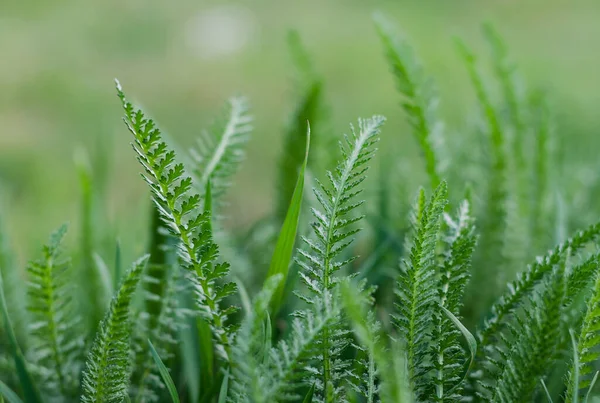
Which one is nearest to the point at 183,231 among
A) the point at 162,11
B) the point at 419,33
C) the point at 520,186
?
the point at 520,186

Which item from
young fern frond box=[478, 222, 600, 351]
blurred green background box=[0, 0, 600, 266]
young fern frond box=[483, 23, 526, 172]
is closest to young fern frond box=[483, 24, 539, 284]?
young fern frond box=[483, 23, 526, 172]

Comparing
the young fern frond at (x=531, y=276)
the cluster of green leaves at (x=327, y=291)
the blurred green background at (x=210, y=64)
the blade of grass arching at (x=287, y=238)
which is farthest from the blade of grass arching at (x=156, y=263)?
the blurred green background at (x=210, y=64)

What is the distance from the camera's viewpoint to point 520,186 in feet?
1.95

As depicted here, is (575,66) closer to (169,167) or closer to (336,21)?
(336,21)

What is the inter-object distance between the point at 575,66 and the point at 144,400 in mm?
1837

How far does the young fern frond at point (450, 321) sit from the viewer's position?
35cm

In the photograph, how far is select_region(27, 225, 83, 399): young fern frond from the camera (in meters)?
0.40

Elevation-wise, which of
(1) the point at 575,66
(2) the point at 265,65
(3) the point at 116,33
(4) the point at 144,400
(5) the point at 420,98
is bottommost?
(4) the point at 144,400

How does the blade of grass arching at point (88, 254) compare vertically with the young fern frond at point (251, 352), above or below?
above

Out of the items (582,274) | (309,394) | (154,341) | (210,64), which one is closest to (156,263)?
(154,341)

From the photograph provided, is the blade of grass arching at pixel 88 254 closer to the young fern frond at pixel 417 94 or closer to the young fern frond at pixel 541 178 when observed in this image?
the young fern frond at pixel 417 94

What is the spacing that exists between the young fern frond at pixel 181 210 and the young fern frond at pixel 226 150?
90 millimetres

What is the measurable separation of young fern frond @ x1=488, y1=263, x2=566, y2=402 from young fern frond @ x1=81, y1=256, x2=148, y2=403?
0.63 ft

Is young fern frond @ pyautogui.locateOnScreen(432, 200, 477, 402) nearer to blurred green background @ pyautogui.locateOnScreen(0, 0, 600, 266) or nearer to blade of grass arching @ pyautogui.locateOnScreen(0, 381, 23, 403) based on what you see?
blade of grass arching @ pyautogui.locateOnScreen(0, 381, 23, 403)
